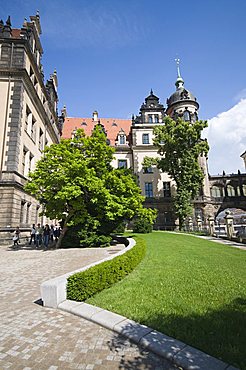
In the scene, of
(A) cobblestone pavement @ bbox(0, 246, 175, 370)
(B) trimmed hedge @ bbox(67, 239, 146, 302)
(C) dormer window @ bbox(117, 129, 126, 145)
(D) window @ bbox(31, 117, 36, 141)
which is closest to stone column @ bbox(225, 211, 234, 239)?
(B) trimmed hedge @ bbox(67, 239, 146, 302)

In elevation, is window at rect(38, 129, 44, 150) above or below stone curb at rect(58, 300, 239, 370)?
above

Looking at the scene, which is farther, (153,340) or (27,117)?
(27,117)

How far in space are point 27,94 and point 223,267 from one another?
2481 centimetres

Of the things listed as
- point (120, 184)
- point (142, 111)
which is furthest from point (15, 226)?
point (142, 111)

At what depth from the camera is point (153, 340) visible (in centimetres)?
358

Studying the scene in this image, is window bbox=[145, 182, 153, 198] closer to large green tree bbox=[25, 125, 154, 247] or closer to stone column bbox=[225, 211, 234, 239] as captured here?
stone column bbox=[225, 211, 234, 239]

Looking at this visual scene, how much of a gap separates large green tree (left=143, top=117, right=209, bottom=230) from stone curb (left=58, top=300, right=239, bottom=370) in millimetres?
28573

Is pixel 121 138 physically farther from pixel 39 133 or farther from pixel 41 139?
pixel 39 133

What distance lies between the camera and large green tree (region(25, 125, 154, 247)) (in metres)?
15.1

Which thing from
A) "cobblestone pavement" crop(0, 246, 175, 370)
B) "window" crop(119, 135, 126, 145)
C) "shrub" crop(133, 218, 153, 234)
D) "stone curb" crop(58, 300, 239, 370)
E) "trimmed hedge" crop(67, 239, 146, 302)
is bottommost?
"cobblestone pavement" crop(0, 246, 175, 370)

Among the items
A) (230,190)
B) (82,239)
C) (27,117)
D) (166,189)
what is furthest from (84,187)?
(230,190)

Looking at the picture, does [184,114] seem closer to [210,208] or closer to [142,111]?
[142,111]

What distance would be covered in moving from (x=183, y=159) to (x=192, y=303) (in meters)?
29.9

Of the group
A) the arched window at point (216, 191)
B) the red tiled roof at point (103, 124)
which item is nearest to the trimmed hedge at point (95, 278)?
the red tiled roof at point (103, 124)
